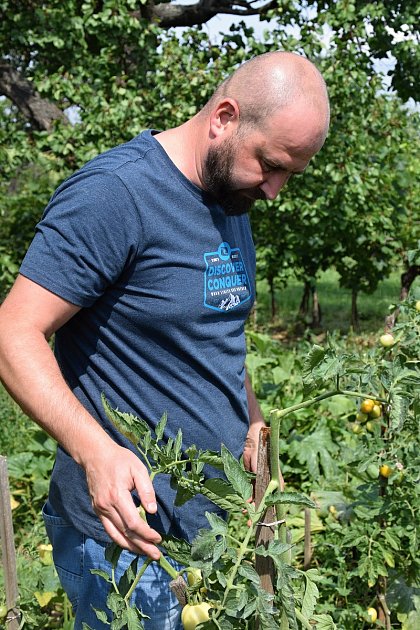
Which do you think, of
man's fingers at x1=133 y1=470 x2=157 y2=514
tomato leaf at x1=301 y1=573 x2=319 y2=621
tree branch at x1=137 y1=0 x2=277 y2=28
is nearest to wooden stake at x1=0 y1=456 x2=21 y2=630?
man's fingers at x1=133 y1=470 x2=157 y2=514

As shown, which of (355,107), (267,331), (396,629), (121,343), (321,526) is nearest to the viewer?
(121,343)

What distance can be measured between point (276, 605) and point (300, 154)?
91 cm

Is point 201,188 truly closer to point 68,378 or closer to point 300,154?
point 300,154

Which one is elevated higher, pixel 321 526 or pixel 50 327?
pixel 50 327

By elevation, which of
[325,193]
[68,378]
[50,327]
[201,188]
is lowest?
[325,193]

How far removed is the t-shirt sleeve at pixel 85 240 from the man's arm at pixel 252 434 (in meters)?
0.63

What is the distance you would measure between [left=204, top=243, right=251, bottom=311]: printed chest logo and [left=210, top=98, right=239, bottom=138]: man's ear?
0.26 meters

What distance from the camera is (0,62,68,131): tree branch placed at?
627 cm

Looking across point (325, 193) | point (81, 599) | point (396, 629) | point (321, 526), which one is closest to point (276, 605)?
point (81, 599)

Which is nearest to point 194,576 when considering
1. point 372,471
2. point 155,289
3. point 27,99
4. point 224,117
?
point 155,289

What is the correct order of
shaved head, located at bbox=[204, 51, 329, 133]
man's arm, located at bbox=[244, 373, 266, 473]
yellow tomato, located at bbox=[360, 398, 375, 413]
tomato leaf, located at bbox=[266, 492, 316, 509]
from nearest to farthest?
tomato leaf, located at bbox=[266, 492, 316, 509], shaved head, located at bbox=[204, 51, 329, 133], man's arm, located at bbox=[244, 373, 266, 473], yellow tomato, located at bbox=[360, 398, 375, 413]

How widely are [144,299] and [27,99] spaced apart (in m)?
5.08

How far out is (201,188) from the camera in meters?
1.79

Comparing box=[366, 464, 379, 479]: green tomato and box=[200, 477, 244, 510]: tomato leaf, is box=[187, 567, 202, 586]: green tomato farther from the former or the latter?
box=[366, 464, 379, 479]: green tomato
